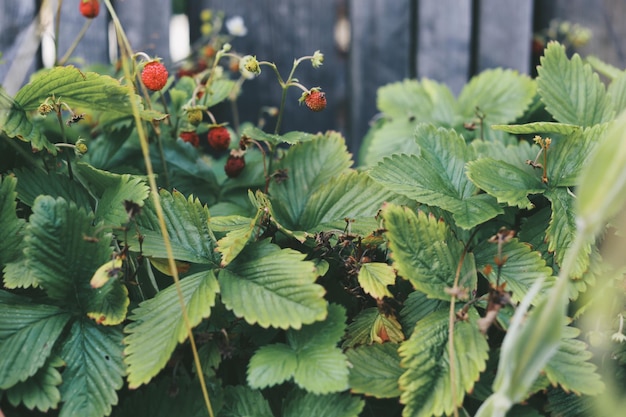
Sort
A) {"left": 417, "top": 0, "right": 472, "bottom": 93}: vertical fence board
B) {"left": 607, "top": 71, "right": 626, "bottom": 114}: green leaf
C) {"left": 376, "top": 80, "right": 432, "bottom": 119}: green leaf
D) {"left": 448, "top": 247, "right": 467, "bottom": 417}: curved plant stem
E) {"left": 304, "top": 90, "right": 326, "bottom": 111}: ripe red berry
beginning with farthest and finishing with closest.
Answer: {"left": 417, "top": 0, "right": 472, "bottom": 93}: vertical fence board, {"left": 376, "top": 80, "right": 432, "bottom": 119}: green leaf, {"left": 607, "top": 71, "right": 626, "bottom": 114}: green leaf, {"left": 304, "top": 90, "right": 326, "bottom": 111}: ripe red berry, {"left": 448, "top": 247, "right": 467, "bottom": 417}: curved plant stem

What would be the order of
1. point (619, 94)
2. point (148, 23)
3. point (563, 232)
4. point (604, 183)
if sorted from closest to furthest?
point (604, 183) → point (563, 232) → point (619, 94) → point (148, 23)

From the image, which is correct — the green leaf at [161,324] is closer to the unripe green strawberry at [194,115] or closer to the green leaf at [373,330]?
the green leaf at [373,330]

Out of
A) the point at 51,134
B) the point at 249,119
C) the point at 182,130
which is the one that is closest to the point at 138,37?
the point at 249,119

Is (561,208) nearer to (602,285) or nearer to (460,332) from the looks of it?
(602,285)

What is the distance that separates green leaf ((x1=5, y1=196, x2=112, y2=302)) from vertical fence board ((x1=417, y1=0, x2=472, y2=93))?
1580 mm

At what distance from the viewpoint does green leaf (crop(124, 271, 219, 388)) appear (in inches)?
26.7

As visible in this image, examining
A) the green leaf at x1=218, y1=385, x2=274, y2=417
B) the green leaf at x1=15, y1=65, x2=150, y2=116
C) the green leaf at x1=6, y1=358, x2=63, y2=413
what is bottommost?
the green leaf at x1=218, y1=385, x2=274, y2=417

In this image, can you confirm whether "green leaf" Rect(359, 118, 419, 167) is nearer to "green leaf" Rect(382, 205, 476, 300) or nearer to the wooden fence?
"green leaf" Rect(382, 205, 476, 300)

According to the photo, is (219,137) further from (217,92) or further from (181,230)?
(181,230)

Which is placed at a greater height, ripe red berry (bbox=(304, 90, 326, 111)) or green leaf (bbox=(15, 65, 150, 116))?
green leaf (bbox=(15, 65, 150, 116))

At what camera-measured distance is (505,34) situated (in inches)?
82.7

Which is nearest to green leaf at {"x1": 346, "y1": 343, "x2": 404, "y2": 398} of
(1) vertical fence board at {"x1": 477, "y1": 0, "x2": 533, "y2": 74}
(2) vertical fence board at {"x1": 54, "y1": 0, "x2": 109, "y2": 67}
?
(2) vertical fence board at {"x1": 54, "y1": 0, "x2": 109, "y2": 67}

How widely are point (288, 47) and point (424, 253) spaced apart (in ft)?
5.12

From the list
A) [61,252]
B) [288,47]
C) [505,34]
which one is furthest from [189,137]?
[505,34]
